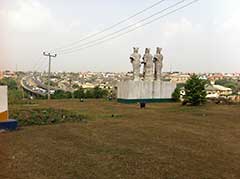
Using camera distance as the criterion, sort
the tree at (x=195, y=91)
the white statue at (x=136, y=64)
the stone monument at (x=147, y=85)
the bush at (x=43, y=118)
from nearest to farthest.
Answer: the bush at (x=43, y=118)
the tree at (x=195, y=91)
the stone monument at (x=147, y=85)
the white statue at (x=136, y=64)

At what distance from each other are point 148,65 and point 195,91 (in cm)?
548

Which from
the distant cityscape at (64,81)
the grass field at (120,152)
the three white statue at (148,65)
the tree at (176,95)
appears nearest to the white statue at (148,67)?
the three white statue at (148,65)

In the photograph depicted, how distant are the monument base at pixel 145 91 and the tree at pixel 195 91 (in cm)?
408

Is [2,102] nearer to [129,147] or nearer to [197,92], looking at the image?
[129,147]

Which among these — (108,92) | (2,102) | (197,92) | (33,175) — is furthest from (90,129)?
(108,92)

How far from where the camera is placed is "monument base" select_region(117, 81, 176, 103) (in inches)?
882

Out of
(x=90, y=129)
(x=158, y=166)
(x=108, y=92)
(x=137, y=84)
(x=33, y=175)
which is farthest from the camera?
(x=108, y=92)

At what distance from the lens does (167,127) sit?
10.9 m

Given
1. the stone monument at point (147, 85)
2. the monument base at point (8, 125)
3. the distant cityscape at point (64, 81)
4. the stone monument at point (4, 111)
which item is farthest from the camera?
the distant cityscape at point (64, 81)

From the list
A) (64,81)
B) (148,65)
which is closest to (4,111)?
(148,65)

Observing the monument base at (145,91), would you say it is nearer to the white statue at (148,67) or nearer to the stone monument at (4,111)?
the white statue at (148,67)

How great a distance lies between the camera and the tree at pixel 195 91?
753 inches

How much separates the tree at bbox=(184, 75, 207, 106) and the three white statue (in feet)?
15.4

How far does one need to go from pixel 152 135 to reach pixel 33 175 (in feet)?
15.4
